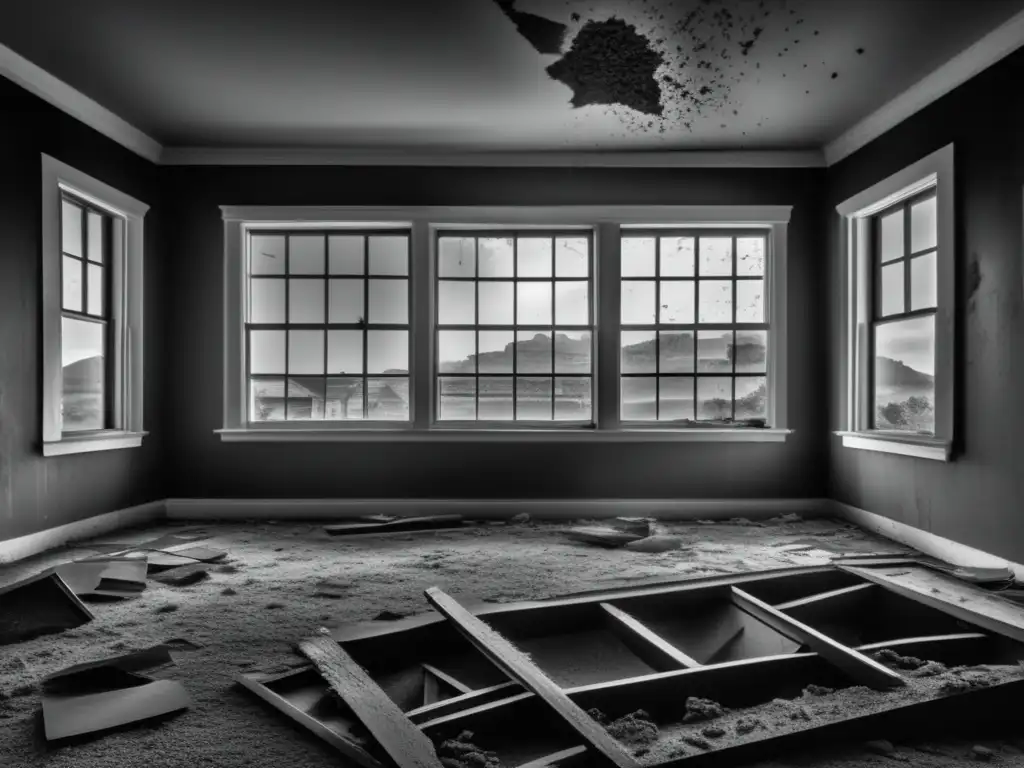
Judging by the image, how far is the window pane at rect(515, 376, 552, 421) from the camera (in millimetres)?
5727

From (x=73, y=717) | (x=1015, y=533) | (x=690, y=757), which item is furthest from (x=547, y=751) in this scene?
(x=1015, y=533)

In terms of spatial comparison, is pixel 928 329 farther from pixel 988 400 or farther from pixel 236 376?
pixel 236 376

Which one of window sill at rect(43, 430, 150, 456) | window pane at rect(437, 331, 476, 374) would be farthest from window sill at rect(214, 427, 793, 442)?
window sill at rect(43, 430, 150, 456)

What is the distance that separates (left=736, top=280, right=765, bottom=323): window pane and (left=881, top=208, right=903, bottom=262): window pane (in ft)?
3.19

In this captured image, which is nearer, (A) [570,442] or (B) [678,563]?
(B) [678,563]

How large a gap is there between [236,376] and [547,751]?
4507 mm

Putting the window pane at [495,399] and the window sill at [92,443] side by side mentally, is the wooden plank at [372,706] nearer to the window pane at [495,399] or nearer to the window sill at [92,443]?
the window sill at [92,443]

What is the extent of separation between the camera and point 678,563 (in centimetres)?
411

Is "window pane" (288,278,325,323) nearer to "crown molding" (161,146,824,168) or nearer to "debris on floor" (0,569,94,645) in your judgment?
"crown molding" (161,146,824,168)

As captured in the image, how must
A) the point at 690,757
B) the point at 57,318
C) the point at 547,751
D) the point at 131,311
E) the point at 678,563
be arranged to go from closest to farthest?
1. the point at 690,757
2. the point at 547,751
3. the point at 678,563
4. the point at 57,318
5. the point at 131,311

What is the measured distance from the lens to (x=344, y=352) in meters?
5.72

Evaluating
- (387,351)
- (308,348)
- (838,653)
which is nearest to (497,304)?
(387,351)

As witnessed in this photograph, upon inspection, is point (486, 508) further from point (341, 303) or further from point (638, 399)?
point (341, 303)

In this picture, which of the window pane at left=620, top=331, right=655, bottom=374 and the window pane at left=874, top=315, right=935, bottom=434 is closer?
the window pane at left=874, top=315, right=935, bottom=434
